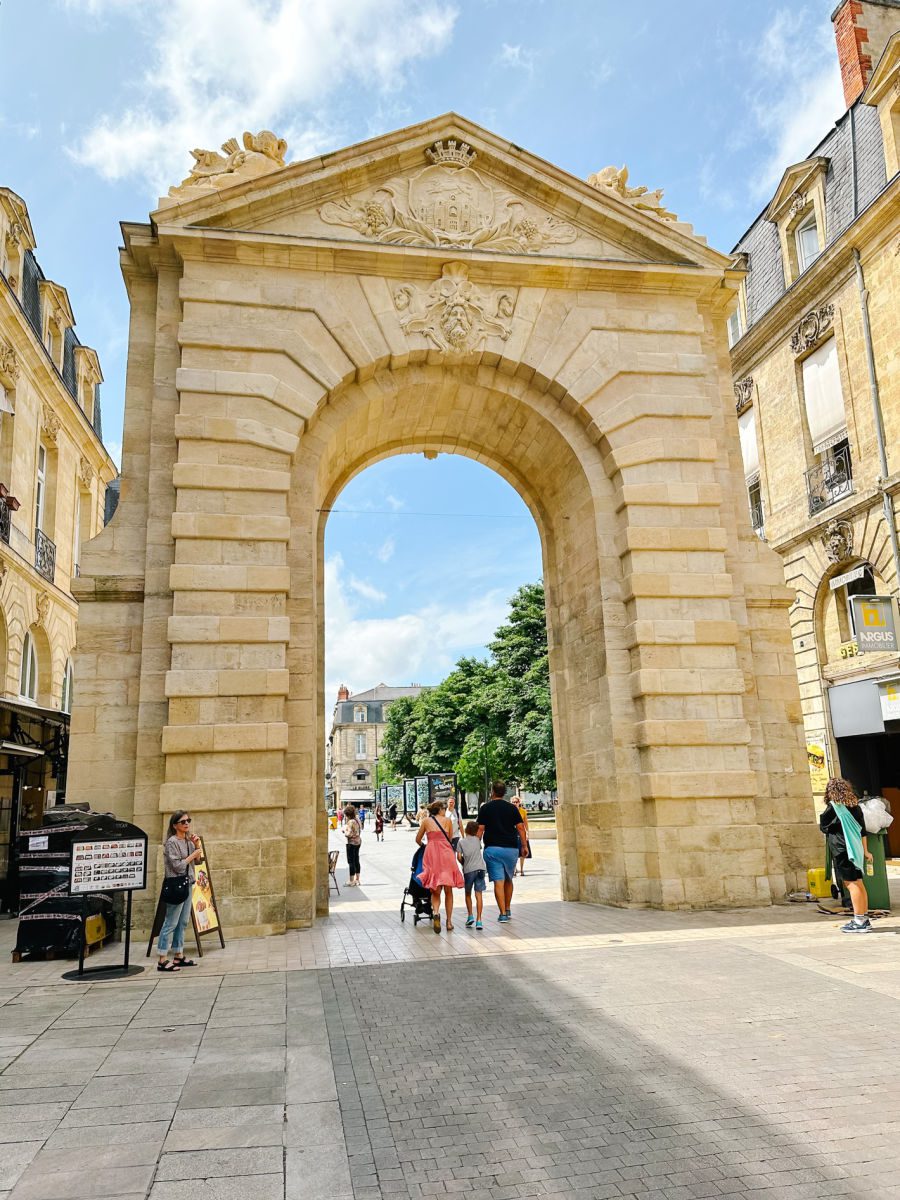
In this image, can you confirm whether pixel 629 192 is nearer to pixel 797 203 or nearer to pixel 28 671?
pixel 797 203

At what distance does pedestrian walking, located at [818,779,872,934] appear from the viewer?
1002 cm

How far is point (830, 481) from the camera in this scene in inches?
830

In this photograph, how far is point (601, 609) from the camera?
1362 cm

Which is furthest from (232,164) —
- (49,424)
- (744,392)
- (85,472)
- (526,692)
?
(526,692)

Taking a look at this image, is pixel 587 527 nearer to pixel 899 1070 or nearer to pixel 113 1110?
pixel 899 1070

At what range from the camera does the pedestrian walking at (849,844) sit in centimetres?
1002

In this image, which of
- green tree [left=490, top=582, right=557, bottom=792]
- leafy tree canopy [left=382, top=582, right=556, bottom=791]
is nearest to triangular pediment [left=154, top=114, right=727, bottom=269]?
leafy tree canopy [left=382, top=582, right=556, bottom=791]

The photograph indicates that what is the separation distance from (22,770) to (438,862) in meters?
7.44

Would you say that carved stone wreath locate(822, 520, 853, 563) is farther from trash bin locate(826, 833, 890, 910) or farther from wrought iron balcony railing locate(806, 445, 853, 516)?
trash bin locate(826, 833, 890, 910)

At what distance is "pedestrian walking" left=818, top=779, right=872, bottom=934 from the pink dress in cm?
473

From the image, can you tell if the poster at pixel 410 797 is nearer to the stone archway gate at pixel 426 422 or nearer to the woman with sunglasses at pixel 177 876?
the stone archway gate at pixel 426 422

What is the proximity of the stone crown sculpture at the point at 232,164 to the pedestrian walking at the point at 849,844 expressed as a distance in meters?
12.3

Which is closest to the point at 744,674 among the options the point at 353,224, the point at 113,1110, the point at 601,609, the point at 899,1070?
the point at 601,609

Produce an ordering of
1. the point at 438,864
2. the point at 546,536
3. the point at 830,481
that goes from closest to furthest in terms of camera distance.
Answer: the point at 438,864
the point at 546,536
the point at 830,481
